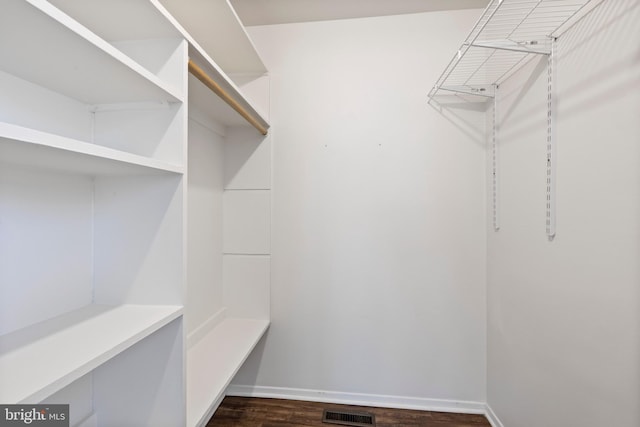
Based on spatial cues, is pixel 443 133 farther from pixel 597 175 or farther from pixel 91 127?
pixel 91 127

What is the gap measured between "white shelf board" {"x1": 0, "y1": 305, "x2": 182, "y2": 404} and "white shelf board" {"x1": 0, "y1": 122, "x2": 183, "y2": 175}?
18.3 inches

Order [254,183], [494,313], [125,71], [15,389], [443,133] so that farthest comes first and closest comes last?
[254,183] < [443,133] < [494,313] < [125,71] < [15,389]

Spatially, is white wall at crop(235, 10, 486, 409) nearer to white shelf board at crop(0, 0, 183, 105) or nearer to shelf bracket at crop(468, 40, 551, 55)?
shelf bracket at crop(468, 40, 551, 55)

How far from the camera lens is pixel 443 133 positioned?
1774mm

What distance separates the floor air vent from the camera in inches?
65.1

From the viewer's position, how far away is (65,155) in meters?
0.65

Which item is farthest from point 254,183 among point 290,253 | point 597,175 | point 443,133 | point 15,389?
point 597,175

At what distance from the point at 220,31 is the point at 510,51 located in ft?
4.62

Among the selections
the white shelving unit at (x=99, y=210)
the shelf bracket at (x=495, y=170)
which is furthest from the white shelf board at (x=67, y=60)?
the shelf bracket at (x=495, y=170)

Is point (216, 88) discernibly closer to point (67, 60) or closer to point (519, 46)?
Result: point (67, 60)

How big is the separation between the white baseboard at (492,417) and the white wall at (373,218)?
6cm

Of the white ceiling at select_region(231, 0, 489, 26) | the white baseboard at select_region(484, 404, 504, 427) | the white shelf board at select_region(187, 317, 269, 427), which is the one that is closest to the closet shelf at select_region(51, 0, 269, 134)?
the white ceiling at select_region(231, 0, 489, 26)

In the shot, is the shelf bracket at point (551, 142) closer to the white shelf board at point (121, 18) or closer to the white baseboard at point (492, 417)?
the white baseboard at point (492, 417)

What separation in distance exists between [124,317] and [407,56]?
2.01 m
